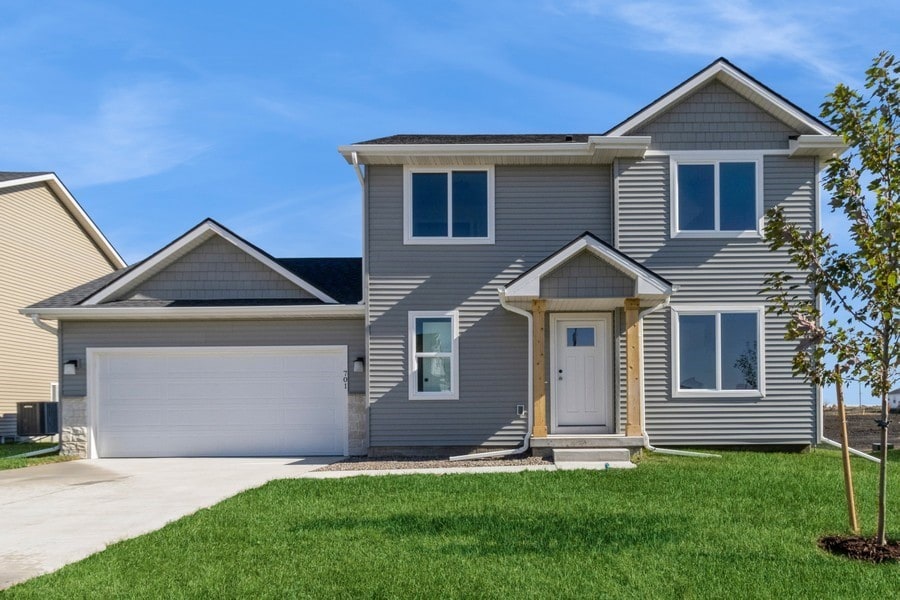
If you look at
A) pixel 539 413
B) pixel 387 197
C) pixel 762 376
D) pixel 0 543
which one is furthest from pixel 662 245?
pixel 0 543

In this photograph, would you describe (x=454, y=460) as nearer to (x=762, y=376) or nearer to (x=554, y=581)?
(x=762, y=376)

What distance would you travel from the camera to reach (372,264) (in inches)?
576

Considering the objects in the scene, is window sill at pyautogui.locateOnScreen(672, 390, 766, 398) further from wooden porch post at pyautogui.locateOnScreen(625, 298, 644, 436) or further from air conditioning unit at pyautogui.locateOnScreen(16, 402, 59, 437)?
air conditioning unit at pyautogui.locateOnScreen(16, 402, 59, 437)

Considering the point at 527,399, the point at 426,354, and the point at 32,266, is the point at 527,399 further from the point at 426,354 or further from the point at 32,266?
the point at 32,266

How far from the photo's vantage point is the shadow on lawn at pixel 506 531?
7164 millimetres

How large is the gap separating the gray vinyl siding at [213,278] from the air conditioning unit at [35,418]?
19.1 ft

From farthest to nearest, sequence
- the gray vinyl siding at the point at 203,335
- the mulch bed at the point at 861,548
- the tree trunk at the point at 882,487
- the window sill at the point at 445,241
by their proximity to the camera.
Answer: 1. the gray vinyl siding at the point at 203,335
2. the window sill at the point at 445,241
3. the tree trunk at the point at 882,487
4. the mulch bed at the point at 861,548

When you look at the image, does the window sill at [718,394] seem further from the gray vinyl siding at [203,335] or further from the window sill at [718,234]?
the gray vinyl siding at [203,335]

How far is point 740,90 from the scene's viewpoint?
14516mm

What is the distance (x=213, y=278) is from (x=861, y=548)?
12163 mm

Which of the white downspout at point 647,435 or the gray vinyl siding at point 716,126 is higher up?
the gray vinyl siding at point 716,126

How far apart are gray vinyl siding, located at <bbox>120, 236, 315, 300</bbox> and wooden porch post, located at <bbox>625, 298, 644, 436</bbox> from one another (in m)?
6.55

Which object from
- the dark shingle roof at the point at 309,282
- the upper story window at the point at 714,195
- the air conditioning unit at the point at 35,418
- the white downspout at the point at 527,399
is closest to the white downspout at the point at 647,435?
the upper story window at the point at 714,195

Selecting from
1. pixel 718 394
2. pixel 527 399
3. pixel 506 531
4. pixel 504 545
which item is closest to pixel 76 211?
pixel 527 399
